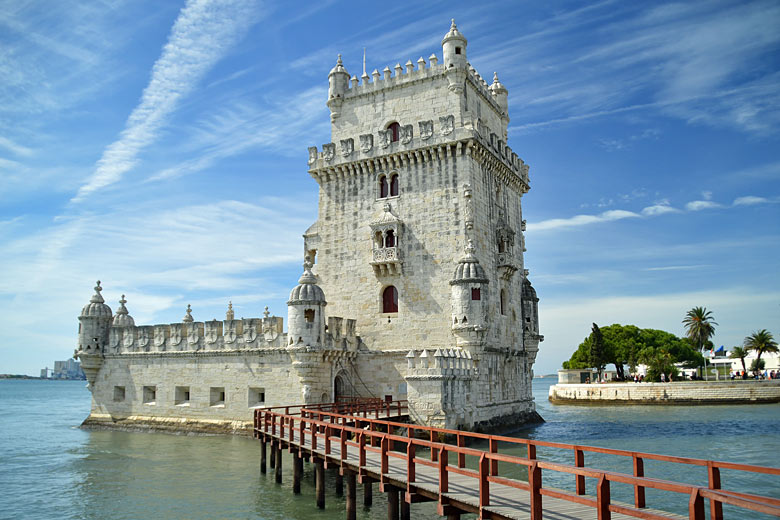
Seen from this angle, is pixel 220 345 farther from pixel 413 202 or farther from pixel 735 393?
pixel 735 393

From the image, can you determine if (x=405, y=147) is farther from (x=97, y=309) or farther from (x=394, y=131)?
(x=97, y=309)

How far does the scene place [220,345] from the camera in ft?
106

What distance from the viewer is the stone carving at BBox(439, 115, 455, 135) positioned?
102 ft

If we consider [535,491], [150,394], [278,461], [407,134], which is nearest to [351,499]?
[278,461]

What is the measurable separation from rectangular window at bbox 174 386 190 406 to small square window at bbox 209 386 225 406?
186cm

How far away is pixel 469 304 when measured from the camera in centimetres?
2884

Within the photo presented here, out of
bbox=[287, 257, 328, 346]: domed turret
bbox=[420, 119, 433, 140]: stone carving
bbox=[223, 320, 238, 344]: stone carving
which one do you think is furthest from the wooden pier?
bbox=[420, 119, 433, 140]: stone carving

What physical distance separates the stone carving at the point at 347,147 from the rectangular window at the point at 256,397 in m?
13.1

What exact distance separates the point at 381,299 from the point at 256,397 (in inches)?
314

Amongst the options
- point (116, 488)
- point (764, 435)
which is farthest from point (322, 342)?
point (764, 435)

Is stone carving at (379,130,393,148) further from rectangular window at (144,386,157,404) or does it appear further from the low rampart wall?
the low rampart wall

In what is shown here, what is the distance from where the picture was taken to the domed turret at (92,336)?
36.4 m

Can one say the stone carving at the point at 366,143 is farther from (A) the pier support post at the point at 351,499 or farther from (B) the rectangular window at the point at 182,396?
(A) the pier support post at the point at 351,499

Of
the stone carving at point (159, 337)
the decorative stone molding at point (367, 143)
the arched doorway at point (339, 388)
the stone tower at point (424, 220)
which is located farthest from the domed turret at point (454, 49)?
the stone carving at point (159, 337)
